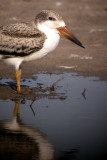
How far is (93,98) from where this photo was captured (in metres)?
7.49

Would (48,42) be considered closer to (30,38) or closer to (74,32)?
(30,38)

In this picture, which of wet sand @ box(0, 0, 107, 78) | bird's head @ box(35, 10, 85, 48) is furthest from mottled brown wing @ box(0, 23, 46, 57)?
wet sand @ box(0, 0, 107, 78)

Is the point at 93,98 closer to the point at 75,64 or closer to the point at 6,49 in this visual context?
the point at 6,49

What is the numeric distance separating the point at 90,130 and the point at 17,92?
252 cm

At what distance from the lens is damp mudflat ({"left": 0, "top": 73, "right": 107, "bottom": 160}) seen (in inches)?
205

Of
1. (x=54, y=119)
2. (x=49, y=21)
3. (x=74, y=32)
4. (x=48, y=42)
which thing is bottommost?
(x=54, y=119)

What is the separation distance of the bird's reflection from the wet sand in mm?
3224

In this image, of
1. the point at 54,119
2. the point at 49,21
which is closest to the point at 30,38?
the point at 49,21

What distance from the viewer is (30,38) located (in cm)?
787

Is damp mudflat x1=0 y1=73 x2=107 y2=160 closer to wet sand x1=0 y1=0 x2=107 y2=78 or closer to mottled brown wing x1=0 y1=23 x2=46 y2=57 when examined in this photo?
mottled brown wing x1=0 y1=23 x2=46 y2=57

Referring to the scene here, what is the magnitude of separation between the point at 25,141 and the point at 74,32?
903 cm

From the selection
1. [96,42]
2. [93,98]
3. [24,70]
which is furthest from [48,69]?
[96,42]

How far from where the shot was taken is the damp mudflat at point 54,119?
5.20 metres

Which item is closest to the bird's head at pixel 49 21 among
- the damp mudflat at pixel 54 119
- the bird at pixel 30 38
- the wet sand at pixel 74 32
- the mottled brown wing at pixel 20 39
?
the bird at pixel 30 38
